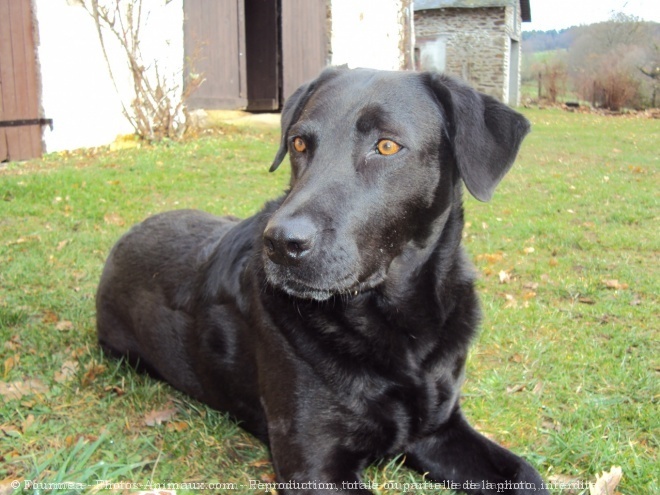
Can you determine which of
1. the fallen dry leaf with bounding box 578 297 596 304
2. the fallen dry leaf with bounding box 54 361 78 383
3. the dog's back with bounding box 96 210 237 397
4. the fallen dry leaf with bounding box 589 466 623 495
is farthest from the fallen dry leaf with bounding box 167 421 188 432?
the fallen dry leaf with bounding box 578 297 596 304

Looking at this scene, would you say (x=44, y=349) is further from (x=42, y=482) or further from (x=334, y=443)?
(x=334, y=443)

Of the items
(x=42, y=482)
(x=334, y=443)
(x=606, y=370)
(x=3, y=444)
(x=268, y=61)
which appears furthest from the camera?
(x=268, y=61)

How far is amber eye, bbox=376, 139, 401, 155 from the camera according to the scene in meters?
2.51

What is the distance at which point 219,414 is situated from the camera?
3.20 metres

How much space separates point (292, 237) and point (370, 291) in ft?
1.92

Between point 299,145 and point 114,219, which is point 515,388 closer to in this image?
point 299,145

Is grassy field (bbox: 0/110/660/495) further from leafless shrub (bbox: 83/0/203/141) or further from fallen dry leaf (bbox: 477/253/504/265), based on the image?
leafless shrub (bbox: 83/0/203/141)

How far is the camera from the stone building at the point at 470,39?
2647 centimetres

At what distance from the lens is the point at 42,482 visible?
2.13m

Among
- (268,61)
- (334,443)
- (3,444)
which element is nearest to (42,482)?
(3,444)

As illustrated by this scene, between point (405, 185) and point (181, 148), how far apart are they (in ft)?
25.5

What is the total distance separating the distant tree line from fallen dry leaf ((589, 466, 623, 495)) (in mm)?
26310

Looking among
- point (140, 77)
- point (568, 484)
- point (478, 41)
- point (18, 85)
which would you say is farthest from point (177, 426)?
point (478, 41)

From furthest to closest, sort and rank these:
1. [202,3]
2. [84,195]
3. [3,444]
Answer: [202,3] < [84,195] < [3,444]
